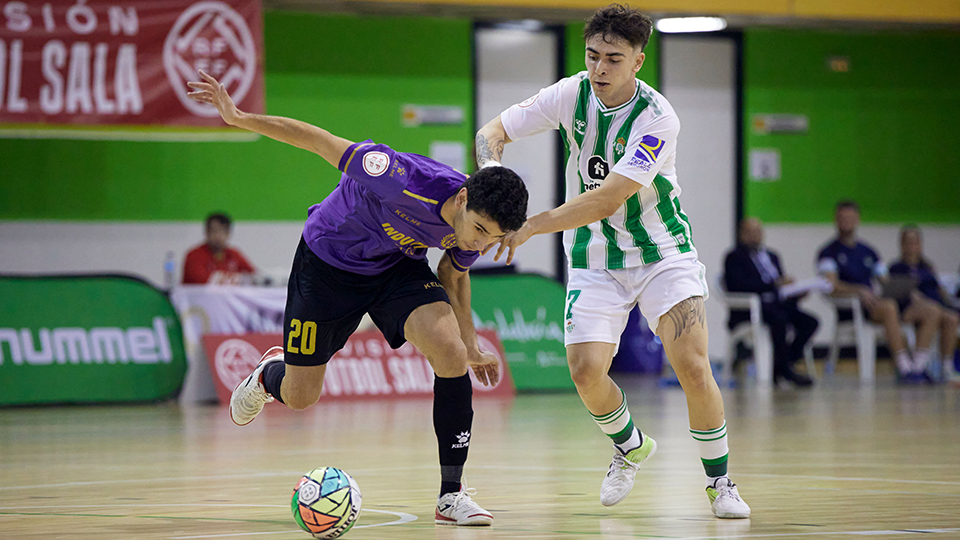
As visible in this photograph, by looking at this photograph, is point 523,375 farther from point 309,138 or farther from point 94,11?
point 309,138

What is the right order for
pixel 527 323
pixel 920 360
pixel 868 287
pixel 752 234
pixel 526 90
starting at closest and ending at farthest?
1. pixel 527 323
2. pixel 752 234
3. pixel 920 360
4. pixel 868 287
5. pixel 526 90

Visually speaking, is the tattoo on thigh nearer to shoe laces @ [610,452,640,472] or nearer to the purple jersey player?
shoe laces @ [610,452,640,472]

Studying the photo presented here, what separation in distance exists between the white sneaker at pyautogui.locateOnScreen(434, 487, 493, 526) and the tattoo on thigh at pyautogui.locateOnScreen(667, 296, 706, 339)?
3.64ft

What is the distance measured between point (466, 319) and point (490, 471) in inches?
64.2

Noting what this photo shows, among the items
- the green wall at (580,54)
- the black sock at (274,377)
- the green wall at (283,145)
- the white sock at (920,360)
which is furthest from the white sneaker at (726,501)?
the green wall at (580,54)

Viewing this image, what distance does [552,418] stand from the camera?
9.38 meters

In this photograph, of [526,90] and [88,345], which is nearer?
[88,345]

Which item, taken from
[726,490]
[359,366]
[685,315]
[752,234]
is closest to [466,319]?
[685,315]

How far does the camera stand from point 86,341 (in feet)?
34.7

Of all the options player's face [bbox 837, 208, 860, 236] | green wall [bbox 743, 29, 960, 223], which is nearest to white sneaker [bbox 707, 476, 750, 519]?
player's face [bbox 837, 208, 860, 236]

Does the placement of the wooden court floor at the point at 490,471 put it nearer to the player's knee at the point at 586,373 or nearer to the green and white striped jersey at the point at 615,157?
the player's knee at the point at 586,373

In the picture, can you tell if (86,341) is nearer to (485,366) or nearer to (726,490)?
(485,366)

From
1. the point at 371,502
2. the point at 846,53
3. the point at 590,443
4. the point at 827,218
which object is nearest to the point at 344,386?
the point at 590,443

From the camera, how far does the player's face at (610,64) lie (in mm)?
4766
